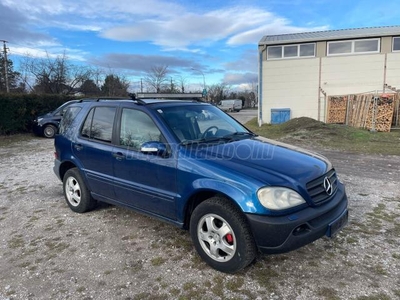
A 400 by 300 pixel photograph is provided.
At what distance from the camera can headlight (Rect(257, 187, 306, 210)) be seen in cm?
274

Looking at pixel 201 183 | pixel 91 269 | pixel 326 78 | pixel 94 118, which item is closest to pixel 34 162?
pixel 94 118

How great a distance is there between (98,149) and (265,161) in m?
2.33

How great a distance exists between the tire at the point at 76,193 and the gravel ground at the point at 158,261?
132mm

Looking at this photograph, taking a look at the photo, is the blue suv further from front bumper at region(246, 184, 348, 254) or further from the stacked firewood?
the stacked firewood

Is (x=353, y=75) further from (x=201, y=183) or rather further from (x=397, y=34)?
(x=201, y=183)

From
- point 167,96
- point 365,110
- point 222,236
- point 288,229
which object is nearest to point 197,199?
point 222,236

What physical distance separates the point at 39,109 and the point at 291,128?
13.3 meters

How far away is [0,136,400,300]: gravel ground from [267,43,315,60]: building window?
15894 millimetres

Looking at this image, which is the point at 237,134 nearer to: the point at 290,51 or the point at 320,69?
the point at 320,69

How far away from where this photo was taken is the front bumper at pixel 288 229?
2703 millimetres

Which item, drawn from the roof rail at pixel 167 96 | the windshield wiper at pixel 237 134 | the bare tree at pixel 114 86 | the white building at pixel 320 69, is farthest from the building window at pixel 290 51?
the bare tree at pixel 114 86

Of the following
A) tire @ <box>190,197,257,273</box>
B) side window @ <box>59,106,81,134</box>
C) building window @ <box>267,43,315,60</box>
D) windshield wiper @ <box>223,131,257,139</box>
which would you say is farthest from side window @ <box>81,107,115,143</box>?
building window @ <box>267,43,315,60</box>

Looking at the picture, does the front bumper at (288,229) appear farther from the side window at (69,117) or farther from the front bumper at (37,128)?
the front bumper at (37,128)

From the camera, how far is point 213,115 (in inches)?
171
